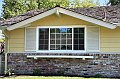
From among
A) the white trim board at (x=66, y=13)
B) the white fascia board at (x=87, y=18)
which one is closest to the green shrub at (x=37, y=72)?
the white trim board at (x=66, y=13)

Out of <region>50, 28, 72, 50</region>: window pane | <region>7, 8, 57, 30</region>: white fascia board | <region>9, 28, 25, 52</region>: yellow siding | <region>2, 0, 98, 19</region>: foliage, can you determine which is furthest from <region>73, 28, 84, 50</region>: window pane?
<region>2, 0, 98, 19</region>: foliage

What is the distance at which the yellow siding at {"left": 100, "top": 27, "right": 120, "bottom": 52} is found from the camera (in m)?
15.2

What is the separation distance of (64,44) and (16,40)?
2.75 m

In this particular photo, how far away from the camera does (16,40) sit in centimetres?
1630

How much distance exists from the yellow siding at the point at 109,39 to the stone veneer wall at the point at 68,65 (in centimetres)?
38

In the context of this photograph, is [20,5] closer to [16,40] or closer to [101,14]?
[16,40]

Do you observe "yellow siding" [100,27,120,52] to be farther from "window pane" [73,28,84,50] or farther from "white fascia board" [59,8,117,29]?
"window pane" [73,28,84,50]

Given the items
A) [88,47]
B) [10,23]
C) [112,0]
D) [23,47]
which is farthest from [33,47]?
[112,0]

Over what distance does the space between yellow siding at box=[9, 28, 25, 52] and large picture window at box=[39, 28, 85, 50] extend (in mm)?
1036

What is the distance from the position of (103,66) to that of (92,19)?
2539mm

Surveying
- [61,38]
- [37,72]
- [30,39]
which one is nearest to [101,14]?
[61,38]

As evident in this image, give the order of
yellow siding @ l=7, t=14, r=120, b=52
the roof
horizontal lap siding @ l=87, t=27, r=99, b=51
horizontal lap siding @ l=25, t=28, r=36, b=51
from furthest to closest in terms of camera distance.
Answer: horizontal lap siding @ l=25, t=28, r=36, b=51 < the roof < horizontal lap siding @ l=87, t=27, r=99, b=51 < yellow siding @ l=7, t=14, r=120, b=52

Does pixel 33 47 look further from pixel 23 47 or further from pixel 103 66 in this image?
pixel 103 66

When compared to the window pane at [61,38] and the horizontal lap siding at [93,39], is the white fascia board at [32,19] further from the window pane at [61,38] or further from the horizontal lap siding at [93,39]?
the horizontal lap siding at [93,39]
